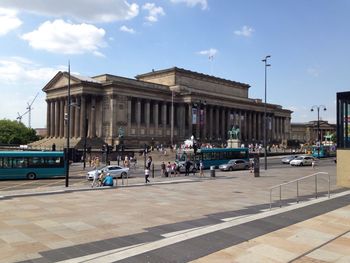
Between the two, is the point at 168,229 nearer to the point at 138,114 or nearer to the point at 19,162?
the point at 19,162

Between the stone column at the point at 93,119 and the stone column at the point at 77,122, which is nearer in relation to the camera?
the stone column at the point at 77,122

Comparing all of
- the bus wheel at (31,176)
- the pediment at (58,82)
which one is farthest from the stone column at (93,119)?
the bus wheel at (31,176)

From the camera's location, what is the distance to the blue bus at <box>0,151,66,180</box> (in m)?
38.6

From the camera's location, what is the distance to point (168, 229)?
14641 mm

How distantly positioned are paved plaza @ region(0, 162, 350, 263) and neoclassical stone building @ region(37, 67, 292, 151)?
58655 mm

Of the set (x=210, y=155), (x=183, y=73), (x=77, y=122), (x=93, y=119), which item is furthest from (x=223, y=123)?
(x=210, y=155)

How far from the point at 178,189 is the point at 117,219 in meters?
12.2

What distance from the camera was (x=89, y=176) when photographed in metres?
38.0

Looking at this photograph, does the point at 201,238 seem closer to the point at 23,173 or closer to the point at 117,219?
the point at 117,219

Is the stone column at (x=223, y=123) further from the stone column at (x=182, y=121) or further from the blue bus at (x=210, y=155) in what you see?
the blue bus at (x=210, y=155)

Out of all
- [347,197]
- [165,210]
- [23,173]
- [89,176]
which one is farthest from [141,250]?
[23,173]

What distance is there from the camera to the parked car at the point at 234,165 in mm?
52531

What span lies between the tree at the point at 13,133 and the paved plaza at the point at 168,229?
364 feet

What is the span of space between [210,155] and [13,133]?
89603 mm
